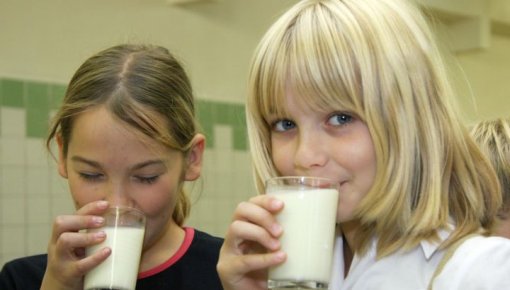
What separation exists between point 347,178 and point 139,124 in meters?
0.60

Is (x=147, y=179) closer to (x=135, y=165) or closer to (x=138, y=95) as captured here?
(x=135, y=165)

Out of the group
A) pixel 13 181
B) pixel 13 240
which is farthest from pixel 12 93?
pixel 13 240

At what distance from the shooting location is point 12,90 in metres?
3.14

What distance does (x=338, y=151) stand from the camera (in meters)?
1.28

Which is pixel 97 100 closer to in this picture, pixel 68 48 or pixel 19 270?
pixel 19 270

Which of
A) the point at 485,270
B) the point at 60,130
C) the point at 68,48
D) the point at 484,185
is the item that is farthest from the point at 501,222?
the point at 68,48

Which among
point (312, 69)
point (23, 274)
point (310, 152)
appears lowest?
point (23, 274)

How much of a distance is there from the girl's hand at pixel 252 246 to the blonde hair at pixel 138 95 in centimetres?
45

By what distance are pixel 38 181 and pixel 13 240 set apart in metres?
0.26

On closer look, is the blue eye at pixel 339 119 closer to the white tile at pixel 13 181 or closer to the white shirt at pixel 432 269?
Result: the white shirt at pixel 432 269

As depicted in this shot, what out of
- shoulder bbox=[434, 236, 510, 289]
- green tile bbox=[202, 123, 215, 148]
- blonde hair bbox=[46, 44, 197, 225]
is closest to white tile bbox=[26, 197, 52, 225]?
green tile bbox=[202, 123, 215, 148]

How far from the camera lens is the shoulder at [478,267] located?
120 centimetres

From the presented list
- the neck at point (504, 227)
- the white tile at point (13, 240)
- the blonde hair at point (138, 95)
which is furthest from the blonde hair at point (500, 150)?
the white tile at point (13, 240)

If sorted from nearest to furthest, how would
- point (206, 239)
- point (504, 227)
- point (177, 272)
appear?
point (177, 272)
point (206, 239)
point (504, 227)
